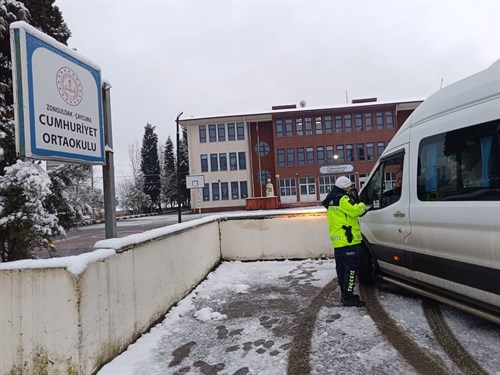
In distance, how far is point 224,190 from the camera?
47094 mm

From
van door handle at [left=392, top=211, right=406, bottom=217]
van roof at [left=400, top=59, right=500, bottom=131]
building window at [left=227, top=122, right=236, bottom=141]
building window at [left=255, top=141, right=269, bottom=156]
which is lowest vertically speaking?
van door handle at [left=392, top=211, right=406, bottom=217]

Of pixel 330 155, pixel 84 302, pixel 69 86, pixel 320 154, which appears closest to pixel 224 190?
pixel 320 154

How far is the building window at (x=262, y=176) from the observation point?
1849 inches

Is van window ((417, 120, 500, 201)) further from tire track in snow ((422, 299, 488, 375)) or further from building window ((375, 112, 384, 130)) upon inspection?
building window ((375, 112, 384, 130))

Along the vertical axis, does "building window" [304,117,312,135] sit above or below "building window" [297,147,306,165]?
above

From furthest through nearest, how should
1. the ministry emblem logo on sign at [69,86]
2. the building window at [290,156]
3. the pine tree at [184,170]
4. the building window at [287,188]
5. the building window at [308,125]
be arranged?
1. the pine tree at [184,170]
2. the building window at [308,125]
3. the building window at [290,156]
4. the building window at [287,188]
5. the ministry emblem logo on sign at [69,86]

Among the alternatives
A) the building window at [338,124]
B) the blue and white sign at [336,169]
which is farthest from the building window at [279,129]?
the building window at [338,124]

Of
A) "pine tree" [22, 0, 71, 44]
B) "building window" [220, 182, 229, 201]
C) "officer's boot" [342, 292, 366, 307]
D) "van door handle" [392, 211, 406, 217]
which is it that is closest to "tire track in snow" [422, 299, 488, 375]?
"officer's boot" [342, 292, 366, 307]

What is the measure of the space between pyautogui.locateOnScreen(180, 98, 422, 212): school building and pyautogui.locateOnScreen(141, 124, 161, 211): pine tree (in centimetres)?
1740

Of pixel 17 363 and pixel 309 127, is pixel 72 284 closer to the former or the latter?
pixel 17 363

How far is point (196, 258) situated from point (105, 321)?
329 centimetres

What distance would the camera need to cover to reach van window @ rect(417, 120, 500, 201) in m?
3.55

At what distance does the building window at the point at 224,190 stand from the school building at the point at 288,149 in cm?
13

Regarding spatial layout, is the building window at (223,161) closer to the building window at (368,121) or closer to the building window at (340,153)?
the building window at (340,153)
